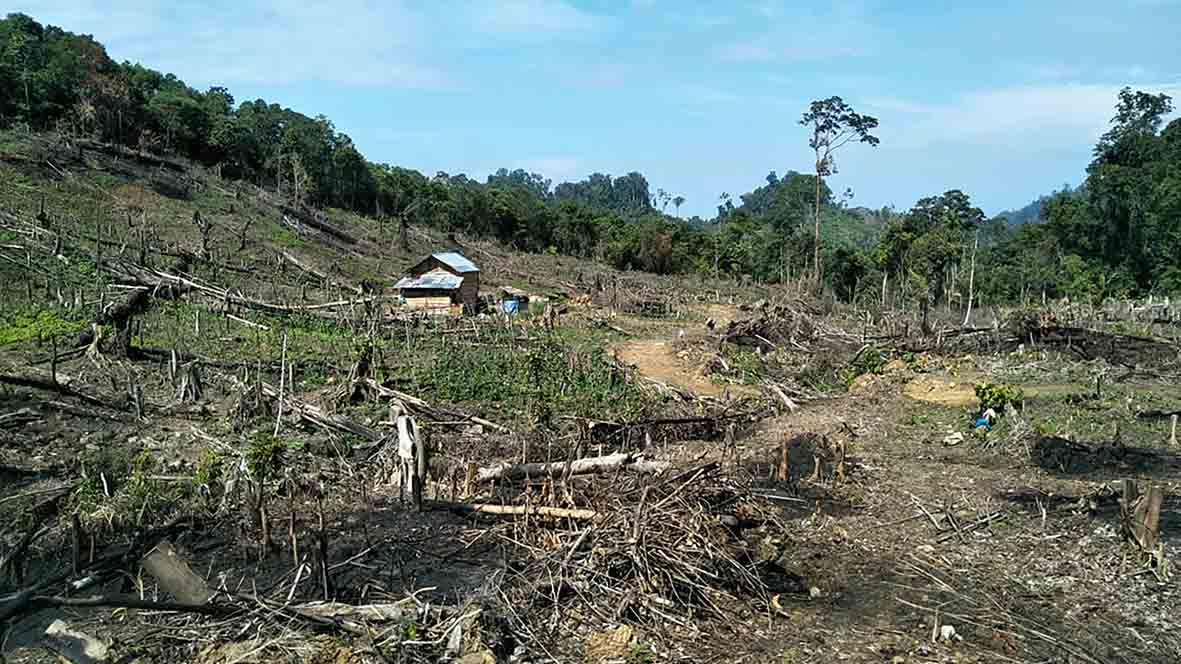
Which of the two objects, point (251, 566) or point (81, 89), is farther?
point (81, 89)

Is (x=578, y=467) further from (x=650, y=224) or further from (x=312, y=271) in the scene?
(x=650, y=224)

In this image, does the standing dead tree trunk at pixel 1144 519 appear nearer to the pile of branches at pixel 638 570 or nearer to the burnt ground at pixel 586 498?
the burnt ground at pixel 586 498

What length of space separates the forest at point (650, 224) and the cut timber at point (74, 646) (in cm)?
3114

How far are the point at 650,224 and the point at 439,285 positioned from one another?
3305cm

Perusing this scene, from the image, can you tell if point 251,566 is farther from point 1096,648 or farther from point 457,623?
point 1096,648

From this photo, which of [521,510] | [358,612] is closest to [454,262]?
[521,510]

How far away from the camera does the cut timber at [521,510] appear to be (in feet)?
26.8

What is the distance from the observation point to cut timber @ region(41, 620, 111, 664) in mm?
5051

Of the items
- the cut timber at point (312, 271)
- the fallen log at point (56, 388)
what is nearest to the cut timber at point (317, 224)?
the cut timber at point (312, 271)

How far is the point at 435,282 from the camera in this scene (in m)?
28.0

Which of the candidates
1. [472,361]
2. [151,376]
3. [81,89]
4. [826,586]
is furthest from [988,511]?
[81,89]

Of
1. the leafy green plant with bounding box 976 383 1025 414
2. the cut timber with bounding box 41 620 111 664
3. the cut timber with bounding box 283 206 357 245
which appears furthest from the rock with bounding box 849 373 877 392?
the cut timber with bounding box 283 206 357 245

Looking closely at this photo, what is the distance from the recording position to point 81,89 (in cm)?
3678

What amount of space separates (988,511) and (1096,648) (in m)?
3.32
